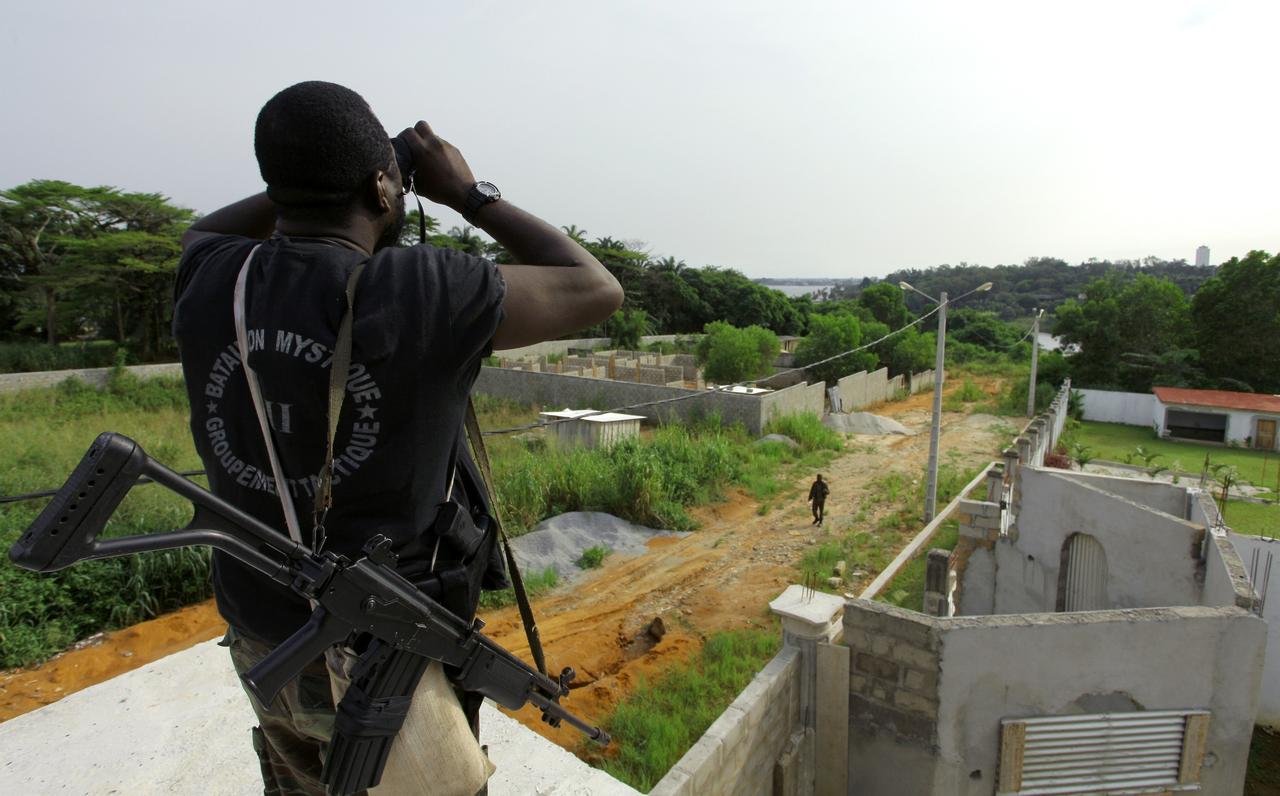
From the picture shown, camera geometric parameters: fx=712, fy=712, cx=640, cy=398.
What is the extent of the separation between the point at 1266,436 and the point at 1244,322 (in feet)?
23.2

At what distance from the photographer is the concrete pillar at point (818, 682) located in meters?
5.55

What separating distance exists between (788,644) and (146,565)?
651 cm

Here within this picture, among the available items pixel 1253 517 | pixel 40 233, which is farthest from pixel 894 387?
pixel 40 233

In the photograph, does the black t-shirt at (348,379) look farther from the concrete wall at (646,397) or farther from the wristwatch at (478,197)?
the concrete wall at (646,397)

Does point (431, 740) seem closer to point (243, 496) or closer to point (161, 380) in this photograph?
point (243, 496)

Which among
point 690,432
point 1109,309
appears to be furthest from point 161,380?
point 1109,309

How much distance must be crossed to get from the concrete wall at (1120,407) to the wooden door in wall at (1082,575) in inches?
774

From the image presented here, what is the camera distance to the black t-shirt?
1090mm

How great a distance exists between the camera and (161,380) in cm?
2128

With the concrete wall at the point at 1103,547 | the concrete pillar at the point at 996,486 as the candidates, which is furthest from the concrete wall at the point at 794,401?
the concrete wall at the point at 1103,547

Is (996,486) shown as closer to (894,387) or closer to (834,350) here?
(834,350)

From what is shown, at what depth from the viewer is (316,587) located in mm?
1076

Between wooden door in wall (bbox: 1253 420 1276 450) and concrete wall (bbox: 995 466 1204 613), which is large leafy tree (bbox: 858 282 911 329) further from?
concrete wall (bbox: 995 466 1204 613)

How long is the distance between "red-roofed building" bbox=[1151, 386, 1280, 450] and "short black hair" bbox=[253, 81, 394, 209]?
2787 centimetres
